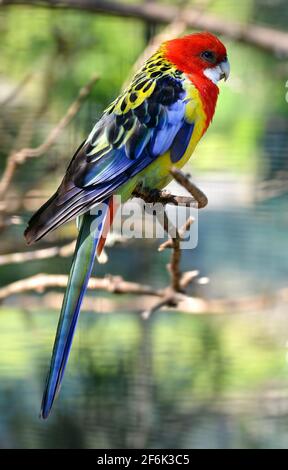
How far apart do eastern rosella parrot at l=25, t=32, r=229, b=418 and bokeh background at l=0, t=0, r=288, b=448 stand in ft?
0.86

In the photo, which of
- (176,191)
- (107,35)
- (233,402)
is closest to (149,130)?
(176,191)

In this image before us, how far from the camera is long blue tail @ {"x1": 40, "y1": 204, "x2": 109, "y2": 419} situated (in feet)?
2.23

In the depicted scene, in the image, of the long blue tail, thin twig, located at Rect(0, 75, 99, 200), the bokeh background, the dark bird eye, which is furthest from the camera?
the bokeh background

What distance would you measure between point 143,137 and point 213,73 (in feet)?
0.33

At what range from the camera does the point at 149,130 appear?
79cm

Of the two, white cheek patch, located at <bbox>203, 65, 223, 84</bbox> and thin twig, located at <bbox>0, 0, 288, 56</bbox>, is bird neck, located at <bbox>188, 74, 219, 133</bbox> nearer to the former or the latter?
white cheek patch, located at <bbox>203, 65, 223, 84</bbox>

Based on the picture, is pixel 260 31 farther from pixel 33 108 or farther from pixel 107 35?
pixel 33 108

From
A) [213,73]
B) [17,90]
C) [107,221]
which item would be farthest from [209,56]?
[17,90]

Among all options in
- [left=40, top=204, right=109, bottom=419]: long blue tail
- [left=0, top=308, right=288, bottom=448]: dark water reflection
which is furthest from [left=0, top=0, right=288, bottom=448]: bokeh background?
[left=40, top=204, right=109, bottom=419]: long blue tail

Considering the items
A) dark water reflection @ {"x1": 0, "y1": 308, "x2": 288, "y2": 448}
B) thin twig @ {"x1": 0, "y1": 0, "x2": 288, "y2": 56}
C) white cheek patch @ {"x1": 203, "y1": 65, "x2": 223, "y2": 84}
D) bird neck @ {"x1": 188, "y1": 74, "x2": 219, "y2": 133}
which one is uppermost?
white cheek patch @ {"x1": 203, "y1": 65, "x2": 223, "y2": 84}

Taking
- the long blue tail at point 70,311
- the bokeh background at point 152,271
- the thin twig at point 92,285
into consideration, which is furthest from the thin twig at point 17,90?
the long blue tail at point 70,311

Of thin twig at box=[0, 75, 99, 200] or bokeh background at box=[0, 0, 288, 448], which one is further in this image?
bokeh background at box=[0, 0, 288, 448]

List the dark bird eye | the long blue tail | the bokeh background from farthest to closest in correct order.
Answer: the bokeh background, the dark bird eye, the long blue tail

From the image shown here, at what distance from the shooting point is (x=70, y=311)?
2.31 ft
